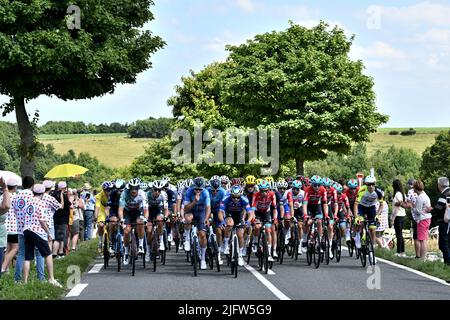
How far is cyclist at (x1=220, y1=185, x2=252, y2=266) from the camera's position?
639 inches

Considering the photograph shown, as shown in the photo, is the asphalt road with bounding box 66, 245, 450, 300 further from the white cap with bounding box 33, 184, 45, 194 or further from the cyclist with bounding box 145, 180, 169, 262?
the white cap with bounding box 33, 184, 45, 194

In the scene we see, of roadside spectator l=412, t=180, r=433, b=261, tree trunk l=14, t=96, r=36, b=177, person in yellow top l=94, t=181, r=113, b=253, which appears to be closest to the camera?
roadside spectator l=412, t=180, r=433, b=261

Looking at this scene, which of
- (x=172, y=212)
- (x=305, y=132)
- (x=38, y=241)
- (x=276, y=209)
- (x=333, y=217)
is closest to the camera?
(x=38, y=241)

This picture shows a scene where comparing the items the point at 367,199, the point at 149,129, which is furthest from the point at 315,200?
the point at 149,129

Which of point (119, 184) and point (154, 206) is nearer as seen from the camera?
point (119, 184)

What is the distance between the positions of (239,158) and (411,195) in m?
38.3

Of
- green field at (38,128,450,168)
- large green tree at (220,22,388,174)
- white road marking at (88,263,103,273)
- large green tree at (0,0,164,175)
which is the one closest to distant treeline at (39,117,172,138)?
green field at (38,128,450,168)

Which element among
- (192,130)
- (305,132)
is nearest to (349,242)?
(305,132)

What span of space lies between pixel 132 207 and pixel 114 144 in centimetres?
12426

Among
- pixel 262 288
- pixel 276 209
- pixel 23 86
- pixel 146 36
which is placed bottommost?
pixel 262 288

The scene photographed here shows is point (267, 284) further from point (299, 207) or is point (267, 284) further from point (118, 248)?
point (299, 207)

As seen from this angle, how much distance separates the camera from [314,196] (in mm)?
18375

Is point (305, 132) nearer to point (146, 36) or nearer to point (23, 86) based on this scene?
point (146, 36)

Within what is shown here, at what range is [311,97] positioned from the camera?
46.7 metres
